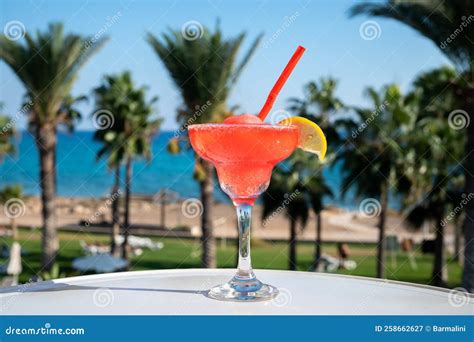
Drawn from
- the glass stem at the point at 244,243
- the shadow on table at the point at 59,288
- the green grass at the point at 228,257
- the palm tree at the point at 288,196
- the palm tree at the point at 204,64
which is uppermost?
the palm tree at the point at 204,64

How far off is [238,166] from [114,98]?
2911 centimetres

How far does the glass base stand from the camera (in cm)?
281

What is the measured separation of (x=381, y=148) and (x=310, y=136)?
1005 inches

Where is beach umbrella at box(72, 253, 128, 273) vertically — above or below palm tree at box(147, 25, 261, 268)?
below

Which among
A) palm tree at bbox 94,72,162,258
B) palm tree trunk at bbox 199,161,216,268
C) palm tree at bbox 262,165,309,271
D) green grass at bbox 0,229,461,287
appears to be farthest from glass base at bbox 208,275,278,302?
green grass at bbox 0,229,461,287

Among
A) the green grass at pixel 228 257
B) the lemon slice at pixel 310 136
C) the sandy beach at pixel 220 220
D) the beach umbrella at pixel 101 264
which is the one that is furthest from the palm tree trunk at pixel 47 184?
the sandy beach at pixel 220 220

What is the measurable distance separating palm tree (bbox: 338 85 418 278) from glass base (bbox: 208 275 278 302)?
2429 centimetres

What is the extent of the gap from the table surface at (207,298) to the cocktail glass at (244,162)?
13 cm

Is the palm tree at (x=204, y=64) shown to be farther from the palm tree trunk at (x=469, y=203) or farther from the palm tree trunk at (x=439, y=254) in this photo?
the palm tree trunk at (x=439, y=254)

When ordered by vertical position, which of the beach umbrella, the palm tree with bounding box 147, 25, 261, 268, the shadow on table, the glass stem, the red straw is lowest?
the beach umbrella

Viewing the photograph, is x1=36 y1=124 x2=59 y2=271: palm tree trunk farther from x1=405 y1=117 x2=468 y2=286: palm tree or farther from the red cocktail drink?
the red cocktail drink

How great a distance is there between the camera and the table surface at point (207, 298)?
2.52 meters

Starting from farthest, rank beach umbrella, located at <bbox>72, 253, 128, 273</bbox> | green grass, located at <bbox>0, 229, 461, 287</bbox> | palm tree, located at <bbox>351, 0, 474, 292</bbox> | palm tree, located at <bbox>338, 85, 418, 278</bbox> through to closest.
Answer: green grass, located at <bbox>0, 229, 461, 287</bbox> → palm tree, located at <bbox>338, 85, 418, 278</bbox> → beach umbrella, located at <bbox>72, 253, 128, 273</bbox> → palm tree, located at <bbox>351, 0, 474, 292</bbox>

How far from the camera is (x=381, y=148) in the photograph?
1102 inches
